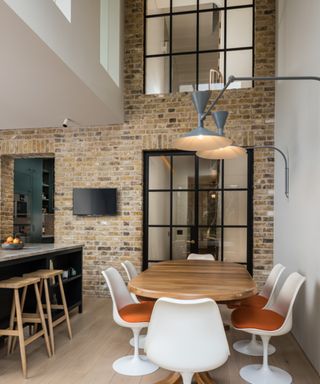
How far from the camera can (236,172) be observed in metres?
5.17

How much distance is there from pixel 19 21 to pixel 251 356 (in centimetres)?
349

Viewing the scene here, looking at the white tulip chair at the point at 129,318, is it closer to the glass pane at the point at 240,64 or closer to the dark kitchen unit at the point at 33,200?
the glass pane at the point at 240,64

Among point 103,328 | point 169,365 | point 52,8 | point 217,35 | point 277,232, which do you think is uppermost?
point 217,35

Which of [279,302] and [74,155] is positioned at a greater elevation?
[74,155]

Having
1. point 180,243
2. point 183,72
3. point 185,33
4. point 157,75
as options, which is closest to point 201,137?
point 180,243

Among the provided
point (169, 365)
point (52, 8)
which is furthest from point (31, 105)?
point (169, 365)

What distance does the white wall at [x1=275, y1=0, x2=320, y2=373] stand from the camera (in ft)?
9.79

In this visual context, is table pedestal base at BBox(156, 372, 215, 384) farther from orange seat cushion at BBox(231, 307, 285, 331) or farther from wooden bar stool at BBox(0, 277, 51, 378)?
wooden bar stool at BBox(0, 277, 51, 378)

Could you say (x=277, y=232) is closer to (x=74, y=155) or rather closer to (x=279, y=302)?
(x=279, y=302)

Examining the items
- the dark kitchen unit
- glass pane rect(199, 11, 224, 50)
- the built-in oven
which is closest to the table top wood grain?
glass pane rect(199, 11, 224, 50)

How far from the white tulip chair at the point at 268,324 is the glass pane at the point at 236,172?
237 centimetres

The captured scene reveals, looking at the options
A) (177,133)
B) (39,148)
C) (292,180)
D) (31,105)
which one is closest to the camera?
(292,180)

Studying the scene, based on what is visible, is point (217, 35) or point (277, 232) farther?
point (217, 35)

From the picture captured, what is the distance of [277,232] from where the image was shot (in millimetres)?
4707
